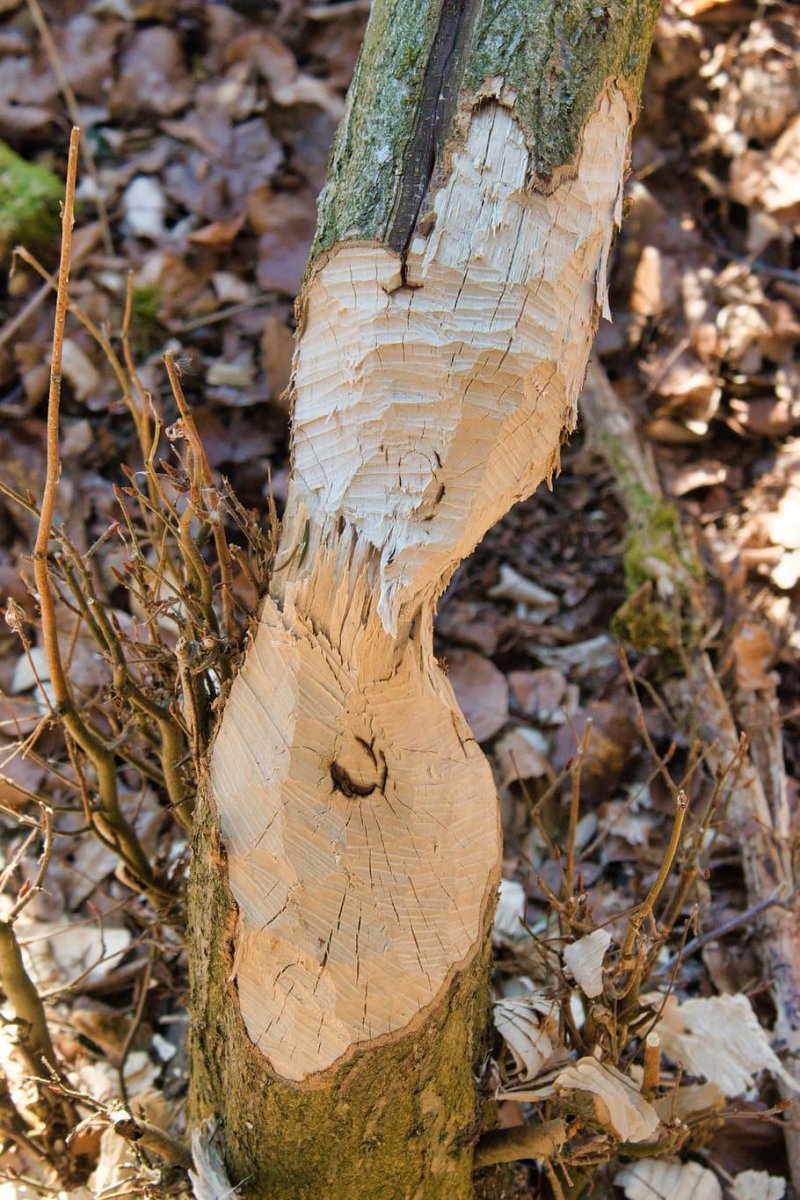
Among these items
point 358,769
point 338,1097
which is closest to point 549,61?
point 358,769

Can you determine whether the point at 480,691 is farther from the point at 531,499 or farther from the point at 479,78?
the point at 479,78

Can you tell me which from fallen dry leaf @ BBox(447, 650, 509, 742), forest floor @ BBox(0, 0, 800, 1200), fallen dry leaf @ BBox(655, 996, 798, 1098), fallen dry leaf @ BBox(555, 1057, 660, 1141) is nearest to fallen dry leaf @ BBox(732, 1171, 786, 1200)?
forest floor @ BBox(0, 0, 800, 1200)

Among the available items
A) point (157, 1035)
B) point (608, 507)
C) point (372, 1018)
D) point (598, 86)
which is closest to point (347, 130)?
point (598, 86)

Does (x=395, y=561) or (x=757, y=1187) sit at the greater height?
(x=395, y=561)

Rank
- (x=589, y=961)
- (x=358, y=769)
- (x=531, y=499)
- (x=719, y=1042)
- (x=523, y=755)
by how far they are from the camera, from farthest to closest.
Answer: (x=531, y=499) < (x=523, y=755) < (x=719, y=1042) < (x=589, y=961) < (x=358, y=769)

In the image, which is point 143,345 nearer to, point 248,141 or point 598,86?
point 248,141

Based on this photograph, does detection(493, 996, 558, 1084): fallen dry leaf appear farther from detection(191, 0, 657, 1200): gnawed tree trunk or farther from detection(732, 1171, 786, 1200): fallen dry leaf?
detection(732, 1171, 786, 1200): fallen dry leaf
